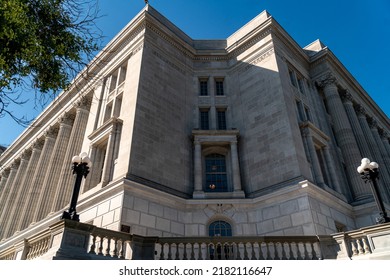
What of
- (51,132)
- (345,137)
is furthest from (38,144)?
(345,137)

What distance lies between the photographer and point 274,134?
21156 mm

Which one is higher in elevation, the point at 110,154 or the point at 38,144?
the point at 38,144

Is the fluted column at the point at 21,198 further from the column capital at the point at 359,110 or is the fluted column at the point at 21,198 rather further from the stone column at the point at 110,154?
the column capital at the point at 359,110

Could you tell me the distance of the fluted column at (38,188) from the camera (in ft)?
88.8

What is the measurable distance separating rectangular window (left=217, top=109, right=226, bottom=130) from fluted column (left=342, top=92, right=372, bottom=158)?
43.2 ft

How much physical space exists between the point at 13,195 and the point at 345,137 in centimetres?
3634

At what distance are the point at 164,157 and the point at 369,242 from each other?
12.9m

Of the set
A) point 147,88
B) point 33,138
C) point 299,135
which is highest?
point 33,138

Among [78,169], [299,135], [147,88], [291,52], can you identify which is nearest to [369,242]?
[299,135]

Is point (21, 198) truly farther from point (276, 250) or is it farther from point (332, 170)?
point (332, 170)

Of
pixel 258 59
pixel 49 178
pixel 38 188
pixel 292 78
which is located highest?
pixel 258 59

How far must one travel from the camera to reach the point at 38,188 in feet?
95.7

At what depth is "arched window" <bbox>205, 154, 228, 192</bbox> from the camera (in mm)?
21659
